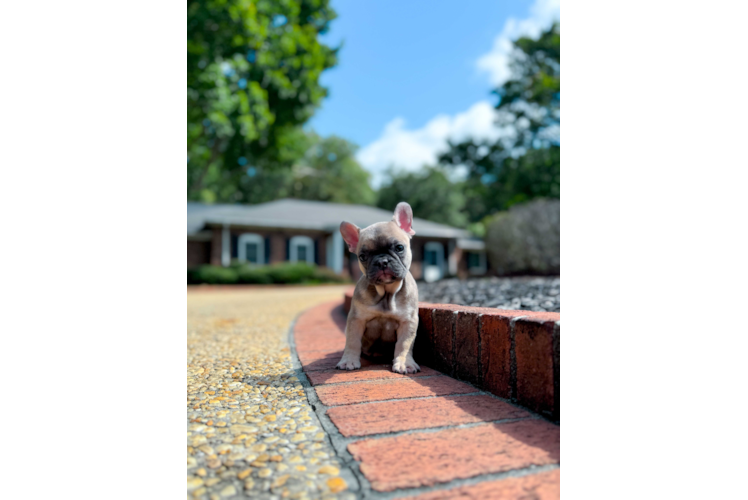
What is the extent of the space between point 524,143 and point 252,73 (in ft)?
54.7

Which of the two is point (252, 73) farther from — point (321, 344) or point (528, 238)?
point (321, 344)

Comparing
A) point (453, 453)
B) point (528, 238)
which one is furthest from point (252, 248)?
point (453, 453)

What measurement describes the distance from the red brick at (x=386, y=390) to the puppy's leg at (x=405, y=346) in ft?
0.56

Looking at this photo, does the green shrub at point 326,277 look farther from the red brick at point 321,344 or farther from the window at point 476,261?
the red brick at point 321,344

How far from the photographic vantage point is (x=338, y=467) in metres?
1.35

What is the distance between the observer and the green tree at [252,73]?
11.0m

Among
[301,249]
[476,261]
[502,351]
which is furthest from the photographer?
[476,261]

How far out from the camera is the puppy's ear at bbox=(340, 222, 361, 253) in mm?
2592

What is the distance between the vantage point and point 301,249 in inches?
830
